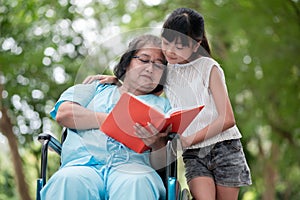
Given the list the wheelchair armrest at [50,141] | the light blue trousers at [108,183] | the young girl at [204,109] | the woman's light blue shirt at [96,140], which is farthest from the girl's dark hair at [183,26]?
the wheelchair armrest at [50,141]

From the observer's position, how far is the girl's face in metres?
2.79

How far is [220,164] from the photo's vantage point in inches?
115

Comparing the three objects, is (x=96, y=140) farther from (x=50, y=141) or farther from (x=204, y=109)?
(x=204, y=109)

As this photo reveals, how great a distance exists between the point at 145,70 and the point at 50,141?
490mm

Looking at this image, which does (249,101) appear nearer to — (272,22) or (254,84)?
(254,84)

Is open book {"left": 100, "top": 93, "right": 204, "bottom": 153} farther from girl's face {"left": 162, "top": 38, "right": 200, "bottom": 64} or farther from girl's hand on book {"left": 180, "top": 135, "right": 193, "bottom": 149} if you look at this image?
girl's face {"left": 162, "top": 38, "right": 200, "bottom": 64}

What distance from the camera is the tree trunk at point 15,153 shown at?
652cm

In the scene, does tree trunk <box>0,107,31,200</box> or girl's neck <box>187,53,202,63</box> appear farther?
tree trunk <box>0,107,31,200</box>

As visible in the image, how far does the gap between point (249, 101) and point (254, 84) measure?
1.05 m

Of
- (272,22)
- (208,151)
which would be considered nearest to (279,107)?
(272,22)

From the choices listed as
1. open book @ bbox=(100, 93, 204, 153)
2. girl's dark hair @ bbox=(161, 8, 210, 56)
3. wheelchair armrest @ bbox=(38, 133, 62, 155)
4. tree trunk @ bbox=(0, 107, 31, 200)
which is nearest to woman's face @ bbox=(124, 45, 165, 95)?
girl's dark hair @ bbox=(161, 8, 210, 56)

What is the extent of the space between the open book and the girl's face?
0.28 meters

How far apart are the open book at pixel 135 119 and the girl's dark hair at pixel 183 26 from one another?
0.32m

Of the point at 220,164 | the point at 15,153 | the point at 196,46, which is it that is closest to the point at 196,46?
the point at 196,46
